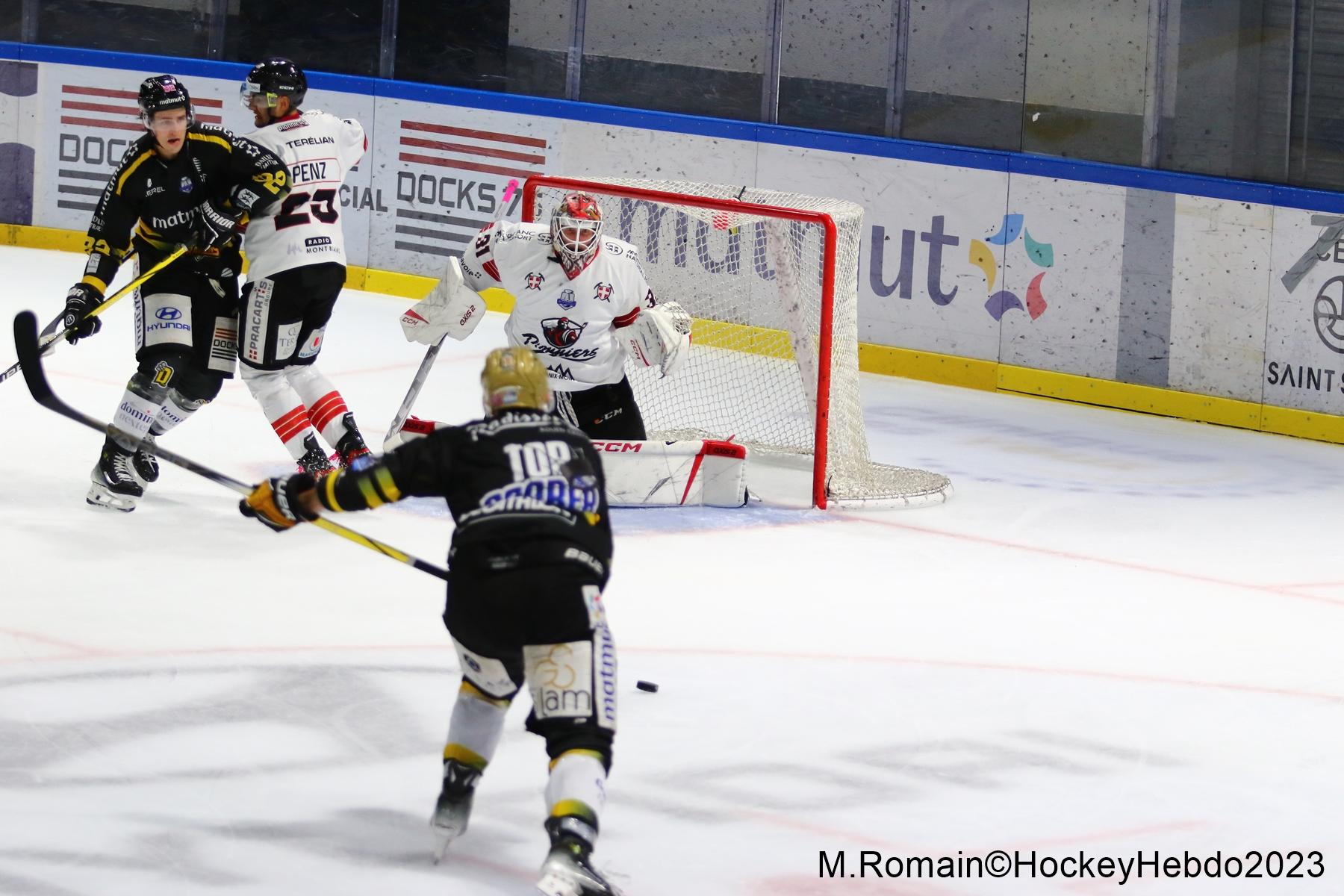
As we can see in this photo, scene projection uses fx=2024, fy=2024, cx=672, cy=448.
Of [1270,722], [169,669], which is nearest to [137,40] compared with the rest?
[169,669]

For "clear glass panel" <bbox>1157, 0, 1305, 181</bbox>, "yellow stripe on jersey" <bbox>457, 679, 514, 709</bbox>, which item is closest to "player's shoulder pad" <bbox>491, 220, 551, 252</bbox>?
"yellow stripe on jersey" <bbox>457, 679, 514, 709</bbox>

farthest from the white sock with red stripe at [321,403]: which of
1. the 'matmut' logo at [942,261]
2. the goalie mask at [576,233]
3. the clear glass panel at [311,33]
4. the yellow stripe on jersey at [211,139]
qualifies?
the clear glass panel at [311,33]

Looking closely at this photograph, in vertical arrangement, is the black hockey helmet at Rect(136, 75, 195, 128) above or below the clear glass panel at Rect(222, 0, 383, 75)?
below

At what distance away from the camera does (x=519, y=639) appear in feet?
11.4

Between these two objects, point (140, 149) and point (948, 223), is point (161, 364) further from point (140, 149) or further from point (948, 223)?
point (948, 223)

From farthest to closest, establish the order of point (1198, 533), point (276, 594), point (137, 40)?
point (137, 40) → point (1198, 533) → point (276, 594)

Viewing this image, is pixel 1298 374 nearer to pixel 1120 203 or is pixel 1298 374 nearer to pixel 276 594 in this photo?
pixel 1120 203

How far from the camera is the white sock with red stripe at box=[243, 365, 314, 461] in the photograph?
21.0 ft

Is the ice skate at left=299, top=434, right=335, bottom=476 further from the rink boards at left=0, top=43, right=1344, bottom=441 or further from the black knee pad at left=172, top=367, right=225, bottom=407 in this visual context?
the rink boards at left=0, top=43, right=1344, bottom=441

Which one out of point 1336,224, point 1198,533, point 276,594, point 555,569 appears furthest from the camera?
point 1336,224

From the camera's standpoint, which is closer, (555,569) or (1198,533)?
(555,569)

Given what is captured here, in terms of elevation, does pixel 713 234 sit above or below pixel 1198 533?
above

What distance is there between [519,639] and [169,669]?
62.2 inches

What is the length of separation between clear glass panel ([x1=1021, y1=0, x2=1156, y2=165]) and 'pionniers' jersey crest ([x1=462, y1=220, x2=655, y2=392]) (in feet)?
10.5
